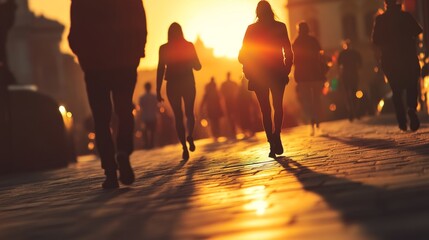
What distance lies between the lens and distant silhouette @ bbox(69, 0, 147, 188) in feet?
27.3

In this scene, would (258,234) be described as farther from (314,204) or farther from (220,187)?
(220,187)

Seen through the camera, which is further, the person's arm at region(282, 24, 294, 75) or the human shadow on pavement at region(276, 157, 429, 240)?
the person's arm at region(282, 24, 294, 75)

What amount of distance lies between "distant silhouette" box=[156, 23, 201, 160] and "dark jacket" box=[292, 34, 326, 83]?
3.35 metres

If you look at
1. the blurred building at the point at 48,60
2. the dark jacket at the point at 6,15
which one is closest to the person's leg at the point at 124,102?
the dark jacket at the point at 6,15

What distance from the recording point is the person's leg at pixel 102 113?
27.0 feet

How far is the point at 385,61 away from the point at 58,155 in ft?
19.9

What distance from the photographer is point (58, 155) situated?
53.5 ft

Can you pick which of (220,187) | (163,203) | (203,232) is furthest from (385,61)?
(203,232)

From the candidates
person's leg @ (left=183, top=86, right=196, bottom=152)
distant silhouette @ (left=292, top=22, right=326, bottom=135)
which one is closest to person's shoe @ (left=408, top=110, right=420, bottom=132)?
person's leg @ (left=183, top=86, right=196, bottom=152)

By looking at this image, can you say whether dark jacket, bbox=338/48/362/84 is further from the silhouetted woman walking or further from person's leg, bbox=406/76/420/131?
the silhouetted woman walking

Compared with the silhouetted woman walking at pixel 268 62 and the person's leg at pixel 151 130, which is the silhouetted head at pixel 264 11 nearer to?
the silhouetted woman walking at pixel 268 62

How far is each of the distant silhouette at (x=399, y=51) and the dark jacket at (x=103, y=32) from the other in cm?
504

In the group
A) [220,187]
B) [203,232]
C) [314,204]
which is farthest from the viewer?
[220,187]

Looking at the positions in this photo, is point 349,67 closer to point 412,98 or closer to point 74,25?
point 412,98
